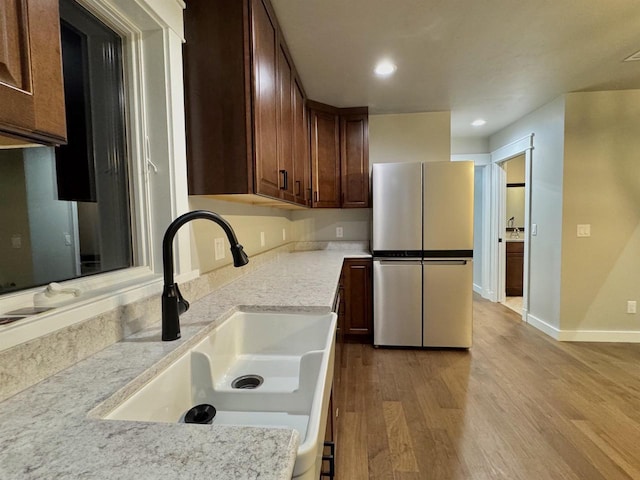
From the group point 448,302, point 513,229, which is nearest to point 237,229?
point 448,302

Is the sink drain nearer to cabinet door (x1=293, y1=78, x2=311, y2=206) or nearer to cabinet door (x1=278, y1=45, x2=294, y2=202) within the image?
cabinet door (x1=278, y1=45, x2=294, y2=202)

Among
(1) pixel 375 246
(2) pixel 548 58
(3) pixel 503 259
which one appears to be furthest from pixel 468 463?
(3) pixel 503 259

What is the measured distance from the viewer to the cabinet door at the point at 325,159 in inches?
121

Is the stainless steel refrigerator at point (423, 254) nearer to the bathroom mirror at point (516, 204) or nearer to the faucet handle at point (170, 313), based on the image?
the faucet handle at point (170, 313)

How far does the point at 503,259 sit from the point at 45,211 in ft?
15.4

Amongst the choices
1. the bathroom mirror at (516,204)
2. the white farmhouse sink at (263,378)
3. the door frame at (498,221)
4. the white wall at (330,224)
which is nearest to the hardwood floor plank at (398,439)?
the white farmhouse sink at (263,378)

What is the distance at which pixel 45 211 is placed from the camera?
0.92m

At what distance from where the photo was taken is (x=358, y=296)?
119 inches

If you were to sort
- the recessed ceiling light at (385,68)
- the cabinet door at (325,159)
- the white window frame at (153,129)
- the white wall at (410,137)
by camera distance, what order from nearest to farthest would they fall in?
the white window frame at (153,129), the recessed ceiling light at (385,68), the cabinet door at (325,159), the white wall at (410,137)

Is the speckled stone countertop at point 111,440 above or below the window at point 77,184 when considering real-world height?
below

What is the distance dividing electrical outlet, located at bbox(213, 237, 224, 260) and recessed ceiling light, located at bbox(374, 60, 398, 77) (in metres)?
1.69

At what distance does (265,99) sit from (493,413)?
2.21 meters

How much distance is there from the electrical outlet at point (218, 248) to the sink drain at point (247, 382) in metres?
0.72

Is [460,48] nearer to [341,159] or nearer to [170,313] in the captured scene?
[341,159]
